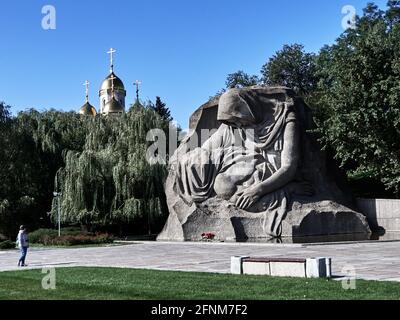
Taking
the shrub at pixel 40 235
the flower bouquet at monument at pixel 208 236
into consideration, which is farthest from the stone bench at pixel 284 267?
the shrub at pixel 40 235

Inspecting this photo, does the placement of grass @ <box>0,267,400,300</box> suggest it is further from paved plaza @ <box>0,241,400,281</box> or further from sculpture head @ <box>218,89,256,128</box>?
sculpture head @ <box>218,89,256,128</box>

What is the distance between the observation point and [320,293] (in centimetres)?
906

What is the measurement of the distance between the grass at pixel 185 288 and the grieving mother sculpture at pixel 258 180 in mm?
12940

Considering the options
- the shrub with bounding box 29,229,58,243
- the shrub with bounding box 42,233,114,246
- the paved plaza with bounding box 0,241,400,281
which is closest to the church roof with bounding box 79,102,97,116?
the shrub with bounding box 29,229,58,243

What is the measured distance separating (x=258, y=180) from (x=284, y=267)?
1396cm

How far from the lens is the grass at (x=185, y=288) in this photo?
352 inches

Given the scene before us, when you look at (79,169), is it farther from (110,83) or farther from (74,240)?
(110,83)

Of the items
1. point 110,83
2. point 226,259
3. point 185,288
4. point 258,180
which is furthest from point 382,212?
point 110,83

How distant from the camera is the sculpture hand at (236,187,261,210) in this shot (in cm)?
2505

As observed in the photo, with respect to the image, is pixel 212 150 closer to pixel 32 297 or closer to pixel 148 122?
pixel 148 122

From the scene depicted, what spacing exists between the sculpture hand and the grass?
13076 mm

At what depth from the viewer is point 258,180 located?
25.6 m
